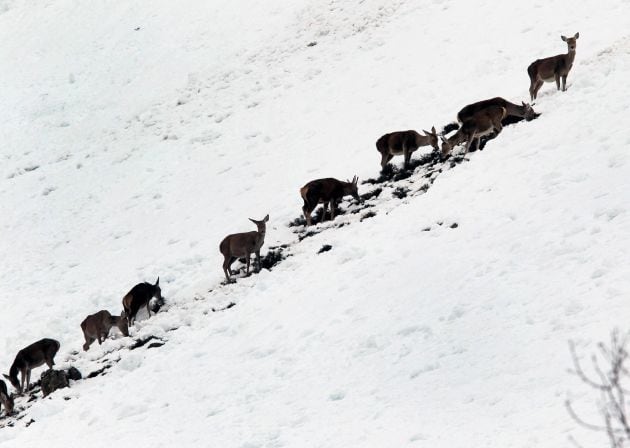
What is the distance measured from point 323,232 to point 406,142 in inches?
137

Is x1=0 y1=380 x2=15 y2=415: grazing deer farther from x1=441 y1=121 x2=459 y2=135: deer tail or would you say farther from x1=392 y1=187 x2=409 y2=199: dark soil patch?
x1=441 y1=121 x2=459 y2=135: deer tail

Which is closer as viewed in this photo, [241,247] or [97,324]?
[97,324]

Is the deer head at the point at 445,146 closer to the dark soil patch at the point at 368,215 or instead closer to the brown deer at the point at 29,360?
the dark soil patch at the point at 368,215

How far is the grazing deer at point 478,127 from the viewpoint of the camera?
17672mm

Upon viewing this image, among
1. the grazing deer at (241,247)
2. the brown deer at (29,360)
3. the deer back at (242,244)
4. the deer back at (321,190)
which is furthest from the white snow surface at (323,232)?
the deer back at (321,190)

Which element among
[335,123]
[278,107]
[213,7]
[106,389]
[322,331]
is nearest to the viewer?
[322,331]

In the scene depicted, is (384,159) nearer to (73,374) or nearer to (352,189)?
(352,189)

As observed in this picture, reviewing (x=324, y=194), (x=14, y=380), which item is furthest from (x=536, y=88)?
(x=14, y=380)

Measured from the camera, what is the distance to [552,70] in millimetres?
19047

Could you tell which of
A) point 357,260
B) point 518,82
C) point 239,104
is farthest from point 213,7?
point 357,260

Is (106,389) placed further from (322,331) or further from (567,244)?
(567,244)

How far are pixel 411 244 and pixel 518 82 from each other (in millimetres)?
9711

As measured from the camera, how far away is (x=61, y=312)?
60.2ft

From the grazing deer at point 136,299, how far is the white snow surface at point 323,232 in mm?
588
